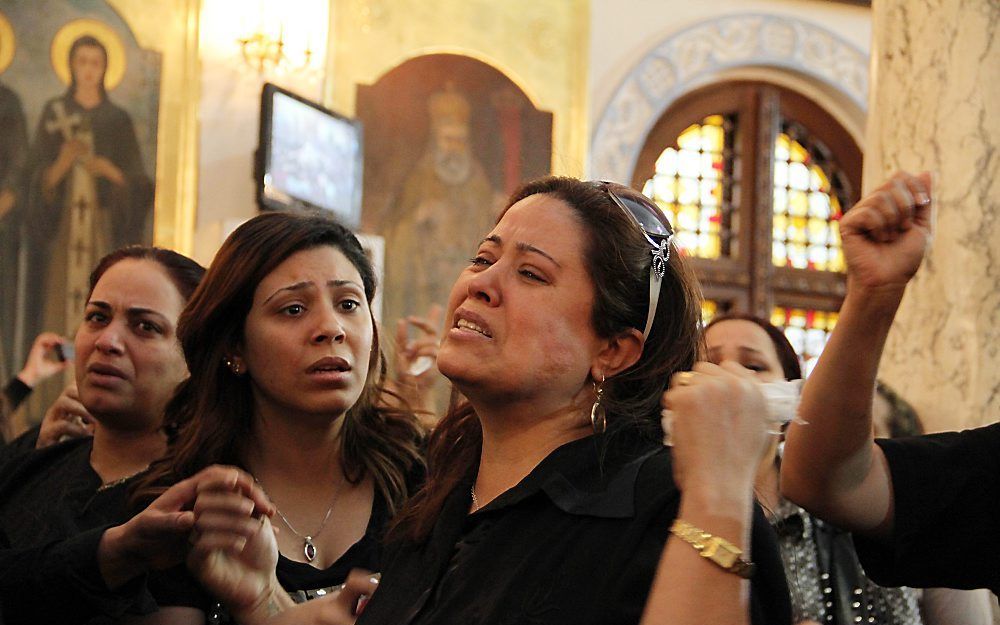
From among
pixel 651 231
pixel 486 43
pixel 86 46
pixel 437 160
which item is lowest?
pixel 651 231

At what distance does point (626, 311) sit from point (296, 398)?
3.67 feet

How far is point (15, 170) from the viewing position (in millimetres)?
8555

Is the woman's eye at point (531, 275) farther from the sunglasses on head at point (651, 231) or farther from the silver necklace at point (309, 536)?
the silver necklace at point (309, 536)

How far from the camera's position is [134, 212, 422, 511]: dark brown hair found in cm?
337

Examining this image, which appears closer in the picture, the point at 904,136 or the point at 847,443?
the point at 847,443

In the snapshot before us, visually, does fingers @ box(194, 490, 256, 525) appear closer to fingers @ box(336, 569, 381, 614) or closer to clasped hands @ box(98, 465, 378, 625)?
clasped hands @ box(98, 465, 378, 625)

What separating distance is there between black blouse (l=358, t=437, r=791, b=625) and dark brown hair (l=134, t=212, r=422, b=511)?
97 cm

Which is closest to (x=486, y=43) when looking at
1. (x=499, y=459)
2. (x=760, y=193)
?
(x=760, y=193)

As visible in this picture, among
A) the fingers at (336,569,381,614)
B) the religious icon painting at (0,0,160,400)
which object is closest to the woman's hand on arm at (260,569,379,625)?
the fingers at (336,569,381,614)

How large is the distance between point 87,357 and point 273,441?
0.70 meters

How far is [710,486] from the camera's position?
1836 mm

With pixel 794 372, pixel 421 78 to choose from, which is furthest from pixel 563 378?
pixel 421 78

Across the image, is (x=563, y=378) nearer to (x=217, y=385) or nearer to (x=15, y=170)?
(x=217, y=385)

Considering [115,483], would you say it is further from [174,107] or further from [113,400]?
[174,107]
